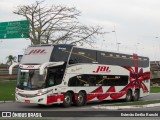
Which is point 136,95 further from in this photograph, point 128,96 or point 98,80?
point 98,80

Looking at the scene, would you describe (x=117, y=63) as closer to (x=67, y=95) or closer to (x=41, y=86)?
(x=67, y=95)

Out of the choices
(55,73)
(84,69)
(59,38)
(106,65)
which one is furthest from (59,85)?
(59,38)

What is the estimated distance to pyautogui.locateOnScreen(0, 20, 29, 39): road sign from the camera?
3961 cm

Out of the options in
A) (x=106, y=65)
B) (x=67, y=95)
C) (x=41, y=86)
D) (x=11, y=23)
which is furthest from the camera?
(x=11, y=23)

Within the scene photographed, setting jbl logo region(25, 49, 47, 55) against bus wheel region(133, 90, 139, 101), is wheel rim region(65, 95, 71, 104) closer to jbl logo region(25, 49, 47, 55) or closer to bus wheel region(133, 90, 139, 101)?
jbl logo region(25, 49, 47, 55)

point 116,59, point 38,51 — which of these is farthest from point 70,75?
point 116,59

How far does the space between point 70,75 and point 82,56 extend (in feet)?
5.27

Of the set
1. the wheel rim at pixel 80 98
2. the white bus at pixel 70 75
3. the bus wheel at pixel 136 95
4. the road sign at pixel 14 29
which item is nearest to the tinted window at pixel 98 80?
the white bus at pixel 70 75

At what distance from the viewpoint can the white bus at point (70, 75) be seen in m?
21.9

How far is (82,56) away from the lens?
2430cm

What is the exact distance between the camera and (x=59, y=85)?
22500 mm

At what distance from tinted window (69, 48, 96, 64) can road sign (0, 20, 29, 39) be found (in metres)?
15.7

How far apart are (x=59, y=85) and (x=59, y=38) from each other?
18558 millimetres

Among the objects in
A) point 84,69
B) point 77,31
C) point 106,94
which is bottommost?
point 106,94
